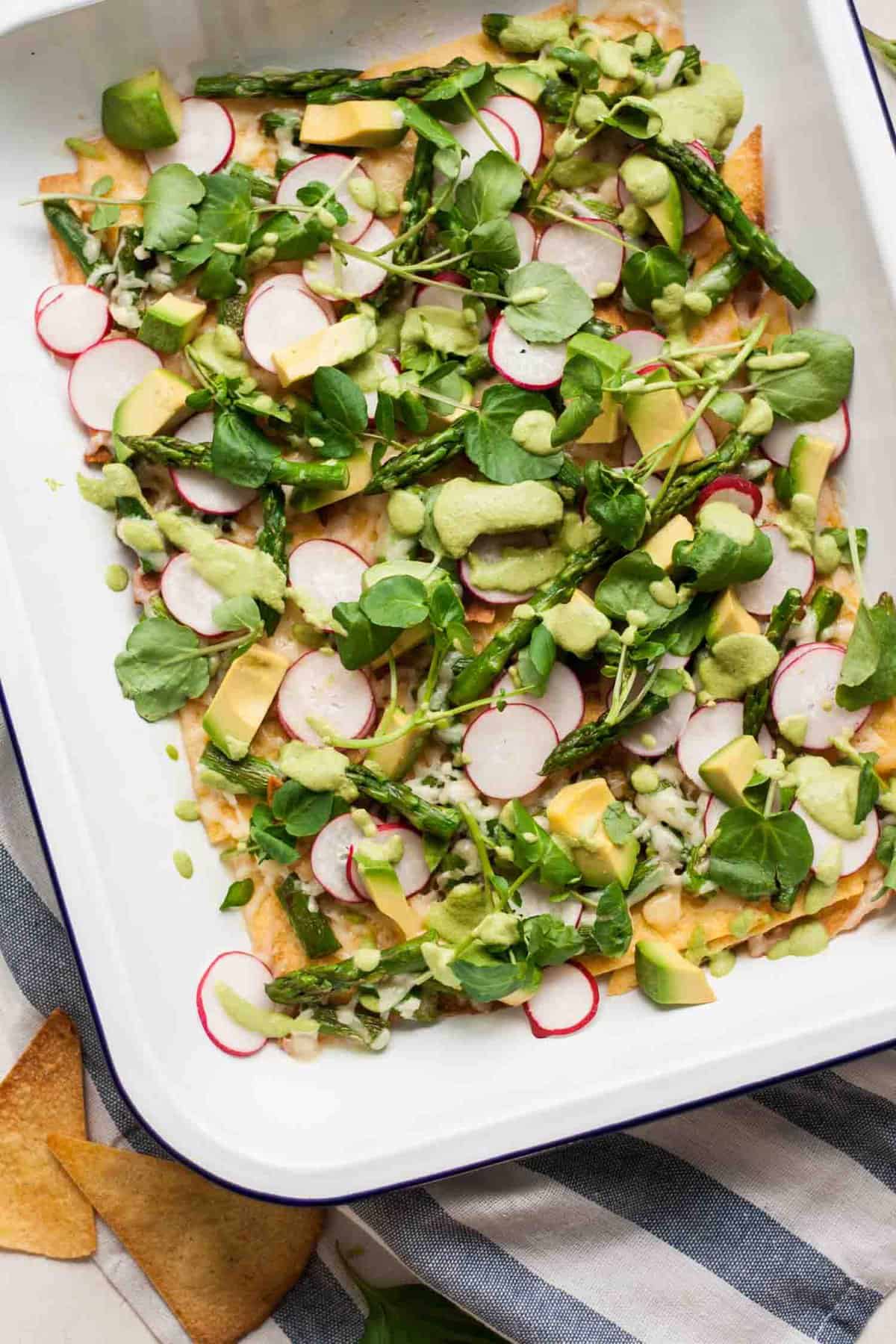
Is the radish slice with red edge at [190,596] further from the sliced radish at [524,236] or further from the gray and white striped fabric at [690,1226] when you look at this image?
the gray and white striped fabric at [690,1226]

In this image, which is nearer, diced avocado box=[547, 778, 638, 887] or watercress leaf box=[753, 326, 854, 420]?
diced avocado box=[547, 778, 638, 887]

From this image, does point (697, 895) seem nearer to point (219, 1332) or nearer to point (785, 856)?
point (785, 856)

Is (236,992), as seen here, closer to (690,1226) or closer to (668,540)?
(690,1226)

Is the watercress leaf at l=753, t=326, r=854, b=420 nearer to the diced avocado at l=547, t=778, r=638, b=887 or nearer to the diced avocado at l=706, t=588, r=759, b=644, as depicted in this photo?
the diced avocado at l=706, t=588, r=759, b=644

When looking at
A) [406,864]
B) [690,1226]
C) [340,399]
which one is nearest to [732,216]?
[340,399]

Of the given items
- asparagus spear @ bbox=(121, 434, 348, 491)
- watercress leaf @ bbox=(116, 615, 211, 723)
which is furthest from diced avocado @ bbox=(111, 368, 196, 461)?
watercress leaf @ bbox=(116, 615, 211, 723)

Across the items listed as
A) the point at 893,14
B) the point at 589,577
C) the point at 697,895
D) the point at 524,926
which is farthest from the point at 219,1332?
the point at 893,14

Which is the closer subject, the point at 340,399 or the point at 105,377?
the point at 340,399
